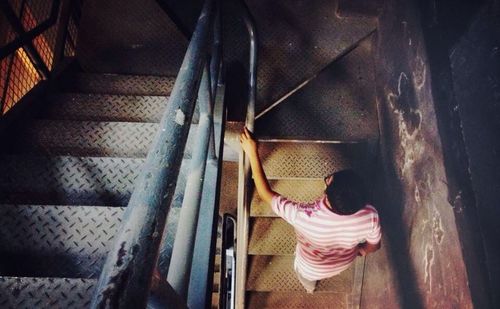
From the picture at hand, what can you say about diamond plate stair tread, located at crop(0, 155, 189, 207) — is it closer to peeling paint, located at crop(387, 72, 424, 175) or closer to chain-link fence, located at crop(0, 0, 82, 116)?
peeling paint, located at crop(387, 72, 424, 175)

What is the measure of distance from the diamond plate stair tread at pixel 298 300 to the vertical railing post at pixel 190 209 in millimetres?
3264

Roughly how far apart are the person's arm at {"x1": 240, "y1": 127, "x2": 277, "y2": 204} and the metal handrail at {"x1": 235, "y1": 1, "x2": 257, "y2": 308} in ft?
0.32

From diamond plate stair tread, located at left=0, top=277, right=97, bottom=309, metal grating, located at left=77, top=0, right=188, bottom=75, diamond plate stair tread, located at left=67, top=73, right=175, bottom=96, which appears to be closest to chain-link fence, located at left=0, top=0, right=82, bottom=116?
metal grating, located at left=77, top=0, right=188, bottom=75

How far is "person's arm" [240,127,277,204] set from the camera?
267cm

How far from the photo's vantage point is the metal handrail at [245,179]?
2.77 metres

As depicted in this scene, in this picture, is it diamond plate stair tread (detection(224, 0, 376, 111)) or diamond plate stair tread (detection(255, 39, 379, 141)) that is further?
diamond plate stair tread (detection(224, 0, 376, 111))

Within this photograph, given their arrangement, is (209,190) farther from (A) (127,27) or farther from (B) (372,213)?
(A) (127,27)

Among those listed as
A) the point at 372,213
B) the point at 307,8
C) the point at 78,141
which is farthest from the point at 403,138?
the point at 78,141

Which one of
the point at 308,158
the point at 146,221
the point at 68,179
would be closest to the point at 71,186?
the point at 68,179

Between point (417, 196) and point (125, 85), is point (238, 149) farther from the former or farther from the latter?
point (417, 196)

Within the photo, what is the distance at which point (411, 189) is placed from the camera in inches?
99.7

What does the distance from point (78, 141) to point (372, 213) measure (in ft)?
7.51

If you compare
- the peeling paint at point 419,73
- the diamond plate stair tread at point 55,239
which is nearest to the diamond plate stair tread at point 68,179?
the diamond plate stair tread at point 55,239

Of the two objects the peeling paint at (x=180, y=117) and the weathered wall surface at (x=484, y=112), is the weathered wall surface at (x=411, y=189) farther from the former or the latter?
the peeling paint at (x=180, y=117)
